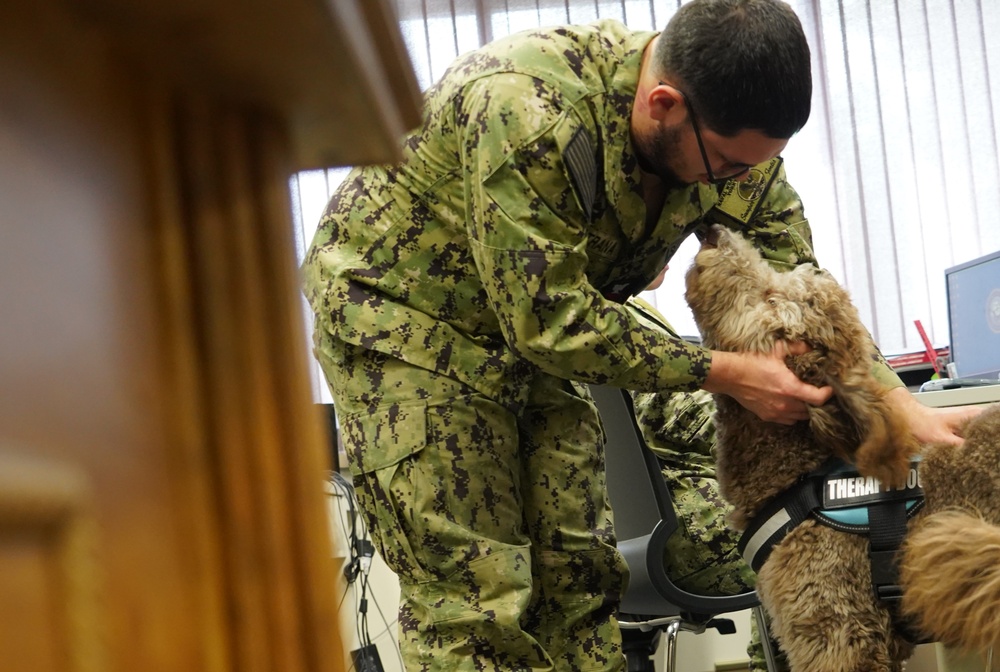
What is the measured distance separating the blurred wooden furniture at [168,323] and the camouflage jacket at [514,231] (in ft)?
2.77

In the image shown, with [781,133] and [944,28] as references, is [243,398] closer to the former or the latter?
[781,133]

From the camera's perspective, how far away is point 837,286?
1.71m

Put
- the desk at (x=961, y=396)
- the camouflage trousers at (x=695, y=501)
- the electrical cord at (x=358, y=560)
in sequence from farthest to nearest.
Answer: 1. the electrical cord at (x=358, y=560)
2. the camouflage trousers at (x=695, y=501)
3. the desk at (x=961, y=396)

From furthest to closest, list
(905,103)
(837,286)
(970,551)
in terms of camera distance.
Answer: (905,103) < (837,286) < (970,551)

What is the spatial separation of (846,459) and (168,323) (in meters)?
1.34

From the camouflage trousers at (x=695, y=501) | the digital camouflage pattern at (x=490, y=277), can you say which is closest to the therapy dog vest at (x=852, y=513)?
the digital camouflage pattern at (x=490, y=277)

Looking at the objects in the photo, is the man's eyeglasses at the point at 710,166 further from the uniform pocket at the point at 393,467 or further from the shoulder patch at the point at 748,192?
the uniform pocket at the point at 393,467

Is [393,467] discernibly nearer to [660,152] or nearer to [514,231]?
[514,231]

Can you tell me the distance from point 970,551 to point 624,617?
1.16 metres

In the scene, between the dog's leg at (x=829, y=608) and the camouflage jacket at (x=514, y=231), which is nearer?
the camouflage jacket at (x=514, y=231)

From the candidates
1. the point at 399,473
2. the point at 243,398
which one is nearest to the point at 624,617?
the point at 399,473

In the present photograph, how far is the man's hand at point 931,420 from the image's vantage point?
151cm

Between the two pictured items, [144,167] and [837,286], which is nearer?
[144,167]

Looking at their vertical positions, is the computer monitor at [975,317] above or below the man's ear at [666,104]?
below
